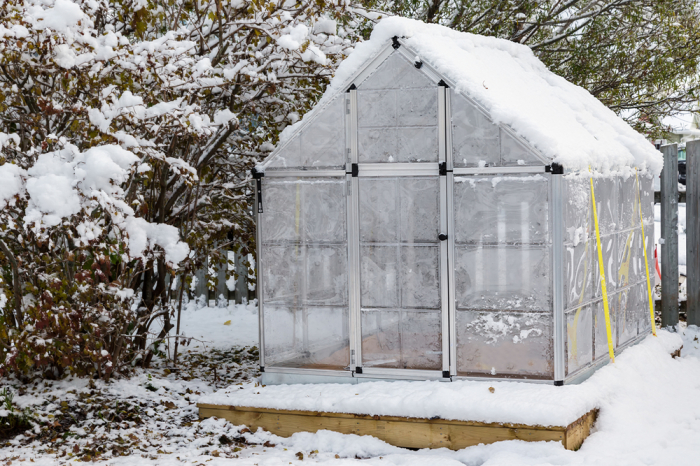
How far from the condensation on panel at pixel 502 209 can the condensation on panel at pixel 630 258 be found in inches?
62.6

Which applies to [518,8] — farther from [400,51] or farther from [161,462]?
[161,462]

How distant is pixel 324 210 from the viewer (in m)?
5.98

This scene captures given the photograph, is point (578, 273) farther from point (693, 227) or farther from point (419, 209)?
point (693, 227)

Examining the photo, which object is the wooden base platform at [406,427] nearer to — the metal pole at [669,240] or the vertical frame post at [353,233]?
the vertical frame post at [353,233]

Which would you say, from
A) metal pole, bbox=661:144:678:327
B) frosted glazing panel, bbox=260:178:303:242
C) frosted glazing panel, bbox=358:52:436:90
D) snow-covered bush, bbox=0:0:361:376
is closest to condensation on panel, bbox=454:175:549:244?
frosted glazing panel, bbox=358:52:436:90

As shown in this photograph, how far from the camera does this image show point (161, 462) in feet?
16.6

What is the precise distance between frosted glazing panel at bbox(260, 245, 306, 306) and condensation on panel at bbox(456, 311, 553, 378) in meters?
1.30

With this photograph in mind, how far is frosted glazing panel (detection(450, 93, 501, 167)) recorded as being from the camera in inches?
217

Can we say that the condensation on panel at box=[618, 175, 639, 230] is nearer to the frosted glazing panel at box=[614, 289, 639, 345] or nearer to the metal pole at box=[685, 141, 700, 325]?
the frosted glazing panel at box=[614, 289, 639, 345]

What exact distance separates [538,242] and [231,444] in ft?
8.57

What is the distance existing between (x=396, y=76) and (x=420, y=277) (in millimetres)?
1508

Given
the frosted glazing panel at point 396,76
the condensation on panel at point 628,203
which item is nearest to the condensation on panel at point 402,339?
the frosted glazing panel at point 396,76

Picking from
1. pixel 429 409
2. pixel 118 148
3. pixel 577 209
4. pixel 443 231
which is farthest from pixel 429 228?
pixel 118 148

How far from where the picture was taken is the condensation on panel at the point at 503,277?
215 inches
